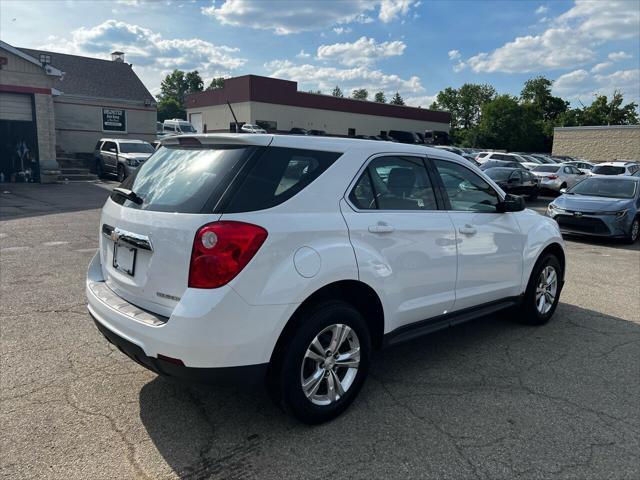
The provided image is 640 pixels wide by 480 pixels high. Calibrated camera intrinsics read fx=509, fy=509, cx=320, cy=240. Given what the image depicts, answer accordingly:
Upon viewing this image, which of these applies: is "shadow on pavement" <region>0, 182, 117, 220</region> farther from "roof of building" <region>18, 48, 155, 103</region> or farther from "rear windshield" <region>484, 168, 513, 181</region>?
"rear windshield" <region>484, 168, 513, 181</region>

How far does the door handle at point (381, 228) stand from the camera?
135 inches

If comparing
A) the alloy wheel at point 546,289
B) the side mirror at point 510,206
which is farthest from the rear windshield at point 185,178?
the alloy wheel at point 546,289

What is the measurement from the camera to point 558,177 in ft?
72.4

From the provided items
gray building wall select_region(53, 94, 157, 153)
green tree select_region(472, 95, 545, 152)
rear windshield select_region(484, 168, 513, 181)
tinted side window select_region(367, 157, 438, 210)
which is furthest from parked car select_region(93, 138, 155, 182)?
green tree select_region(472, 95, 545, 152)

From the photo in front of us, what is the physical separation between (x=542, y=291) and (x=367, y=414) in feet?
9.40

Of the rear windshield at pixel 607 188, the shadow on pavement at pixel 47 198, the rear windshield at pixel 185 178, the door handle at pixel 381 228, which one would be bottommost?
the shadow on pavement at pixel 47 198

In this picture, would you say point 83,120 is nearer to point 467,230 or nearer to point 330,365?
point 467,230

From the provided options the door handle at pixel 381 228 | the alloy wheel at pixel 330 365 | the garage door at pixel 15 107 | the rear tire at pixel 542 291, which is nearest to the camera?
the alloy wheel at pixel 330 365

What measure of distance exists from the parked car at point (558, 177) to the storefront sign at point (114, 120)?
69.9 ft

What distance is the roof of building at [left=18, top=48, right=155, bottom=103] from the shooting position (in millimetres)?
26867

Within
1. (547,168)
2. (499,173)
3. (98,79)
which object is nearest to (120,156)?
(98,79)

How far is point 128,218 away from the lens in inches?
128

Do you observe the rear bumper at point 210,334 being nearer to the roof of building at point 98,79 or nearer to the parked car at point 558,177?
the parked car at point 558,177

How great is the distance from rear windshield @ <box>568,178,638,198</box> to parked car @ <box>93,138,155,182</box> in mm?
15459
